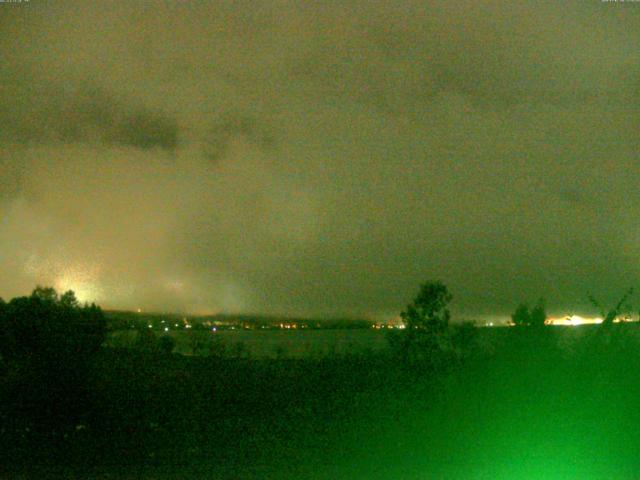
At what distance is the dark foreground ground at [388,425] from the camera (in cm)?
1038

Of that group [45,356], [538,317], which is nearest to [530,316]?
[538,317]

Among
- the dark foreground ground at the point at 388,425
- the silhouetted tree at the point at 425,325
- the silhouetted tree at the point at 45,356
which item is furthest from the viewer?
the silhouetted tree at the point at 425,325

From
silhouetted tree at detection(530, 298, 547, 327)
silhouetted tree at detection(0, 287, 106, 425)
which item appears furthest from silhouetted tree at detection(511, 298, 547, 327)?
silhouetted tree at detection(0, 287, 106, 425)

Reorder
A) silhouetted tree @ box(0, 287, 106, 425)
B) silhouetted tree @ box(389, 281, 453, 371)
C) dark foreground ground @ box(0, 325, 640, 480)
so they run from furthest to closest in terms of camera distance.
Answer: silhouetted tree @ box(389, 281, 453, 371) → silhouetted tree @ box(0, 287, 106, 425) → dark foreground ground @ box(0, 325, 640, 480)

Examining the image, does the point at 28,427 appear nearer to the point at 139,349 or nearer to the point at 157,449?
the point at 157,449

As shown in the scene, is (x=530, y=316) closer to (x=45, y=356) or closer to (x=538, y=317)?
(x=538, y=317)

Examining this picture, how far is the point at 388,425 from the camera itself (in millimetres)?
12367

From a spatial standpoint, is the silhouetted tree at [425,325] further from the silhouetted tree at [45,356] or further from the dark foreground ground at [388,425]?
the silhouetted tree at [45,356]

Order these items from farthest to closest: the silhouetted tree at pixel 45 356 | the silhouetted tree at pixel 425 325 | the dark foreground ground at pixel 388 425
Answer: the silhouetted tree at pixel 425 325, the silhouetted tree at pixel 45 356, the dark foreground ground at pixel 388 425

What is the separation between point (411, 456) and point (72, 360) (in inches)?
268

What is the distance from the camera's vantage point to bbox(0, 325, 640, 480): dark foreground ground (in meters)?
10.4

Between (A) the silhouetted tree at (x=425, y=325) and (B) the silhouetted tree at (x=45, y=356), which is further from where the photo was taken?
(A) the silhouetted tree at (x=425, y=325)

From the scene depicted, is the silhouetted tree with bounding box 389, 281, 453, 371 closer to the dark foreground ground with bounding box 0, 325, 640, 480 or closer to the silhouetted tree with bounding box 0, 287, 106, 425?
the dark foreground ground with bounding box 0, 325, 640, 480

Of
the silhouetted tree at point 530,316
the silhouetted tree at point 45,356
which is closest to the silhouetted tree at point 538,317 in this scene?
the silhouetted tree at point 530,316
